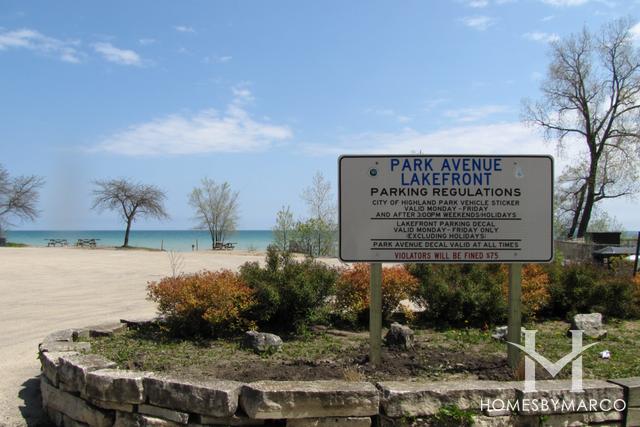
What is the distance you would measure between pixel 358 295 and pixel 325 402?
13.3ft

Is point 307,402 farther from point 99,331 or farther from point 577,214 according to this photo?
point 577,214

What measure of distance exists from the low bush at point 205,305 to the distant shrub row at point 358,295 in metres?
0.01

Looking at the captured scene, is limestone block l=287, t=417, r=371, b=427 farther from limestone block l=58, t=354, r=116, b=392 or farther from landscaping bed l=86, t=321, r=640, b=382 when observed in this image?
limestone block l=58, t=354, r=116, b=392

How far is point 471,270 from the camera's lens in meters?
9.01

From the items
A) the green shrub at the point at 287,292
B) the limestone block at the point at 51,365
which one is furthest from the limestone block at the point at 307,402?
the green shrub at the point at 287,292

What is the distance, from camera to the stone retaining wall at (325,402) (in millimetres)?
4055

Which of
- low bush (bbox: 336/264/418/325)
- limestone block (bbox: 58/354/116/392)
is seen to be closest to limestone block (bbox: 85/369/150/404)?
limestone block (bbox: 58/354/116/392)

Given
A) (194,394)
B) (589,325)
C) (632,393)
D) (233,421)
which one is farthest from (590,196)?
(194,394)

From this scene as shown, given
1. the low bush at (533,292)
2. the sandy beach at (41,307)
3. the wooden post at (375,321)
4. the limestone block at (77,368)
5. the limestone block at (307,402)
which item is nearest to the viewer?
the limestone block at (307,402)

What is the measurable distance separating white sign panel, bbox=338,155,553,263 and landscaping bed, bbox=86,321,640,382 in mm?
1078

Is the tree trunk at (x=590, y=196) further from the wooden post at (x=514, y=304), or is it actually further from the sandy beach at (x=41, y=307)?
the wooden post at (x=514, y=304)

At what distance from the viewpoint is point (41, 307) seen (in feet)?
38.5

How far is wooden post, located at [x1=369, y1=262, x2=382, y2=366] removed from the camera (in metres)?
5.53

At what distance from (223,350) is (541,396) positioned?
3555 millimetres
